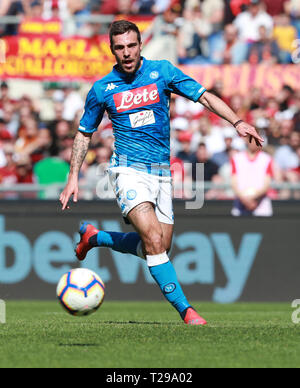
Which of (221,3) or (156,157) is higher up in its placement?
(221,3)

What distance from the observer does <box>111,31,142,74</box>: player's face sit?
848 centimetres

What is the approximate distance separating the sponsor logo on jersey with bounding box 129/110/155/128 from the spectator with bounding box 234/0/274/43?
986 centimetres

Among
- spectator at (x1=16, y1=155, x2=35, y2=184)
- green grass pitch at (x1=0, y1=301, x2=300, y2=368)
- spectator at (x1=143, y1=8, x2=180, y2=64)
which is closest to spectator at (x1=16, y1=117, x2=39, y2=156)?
spectator at (x1=16, y1=155, x2=35, y2=184)

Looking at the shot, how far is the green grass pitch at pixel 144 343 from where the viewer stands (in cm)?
604

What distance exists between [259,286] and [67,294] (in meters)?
6.02

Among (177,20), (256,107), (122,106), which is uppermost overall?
(177,20)

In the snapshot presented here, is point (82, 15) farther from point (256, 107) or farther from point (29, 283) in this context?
point (29, 283)

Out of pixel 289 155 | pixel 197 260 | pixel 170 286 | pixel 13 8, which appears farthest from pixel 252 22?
pixel 170 286

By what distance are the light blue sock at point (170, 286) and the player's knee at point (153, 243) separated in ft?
0.45

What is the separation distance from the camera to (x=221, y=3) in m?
18.8

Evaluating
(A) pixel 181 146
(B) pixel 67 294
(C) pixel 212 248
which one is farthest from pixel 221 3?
(B) pixel 67 294

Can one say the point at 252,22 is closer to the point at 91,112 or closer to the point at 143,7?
the point at 143,7
